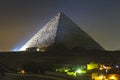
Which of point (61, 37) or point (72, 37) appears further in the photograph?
point (72, 37)

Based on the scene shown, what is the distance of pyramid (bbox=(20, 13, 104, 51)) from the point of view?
6762 centimetres

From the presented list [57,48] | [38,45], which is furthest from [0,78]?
[38,45]

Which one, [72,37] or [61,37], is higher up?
[72,37]

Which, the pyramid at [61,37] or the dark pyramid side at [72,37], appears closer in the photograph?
the pyramid at [61,37]

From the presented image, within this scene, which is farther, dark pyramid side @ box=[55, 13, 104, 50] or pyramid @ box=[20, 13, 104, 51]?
dark pyramid side @ box=[55, 13, 104, 50]

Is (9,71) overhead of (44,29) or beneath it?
beneath

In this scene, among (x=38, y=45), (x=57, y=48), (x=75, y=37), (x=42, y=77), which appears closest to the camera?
(x=42, y=77)

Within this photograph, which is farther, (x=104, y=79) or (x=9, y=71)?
(x=104, y=79)

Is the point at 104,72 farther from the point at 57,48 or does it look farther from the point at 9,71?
the point at 57,48

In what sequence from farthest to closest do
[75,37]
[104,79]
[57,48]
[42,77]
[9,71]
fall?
[75,37], [57,48], [104,79], [9,71], [42,77]

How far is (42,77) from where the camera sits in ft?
17.1

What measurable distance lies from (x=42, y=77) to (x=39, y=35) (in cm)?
6619

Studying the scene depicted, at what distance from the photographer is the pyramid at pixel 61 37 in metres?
67.6

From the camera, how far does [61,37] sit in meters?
68.4
